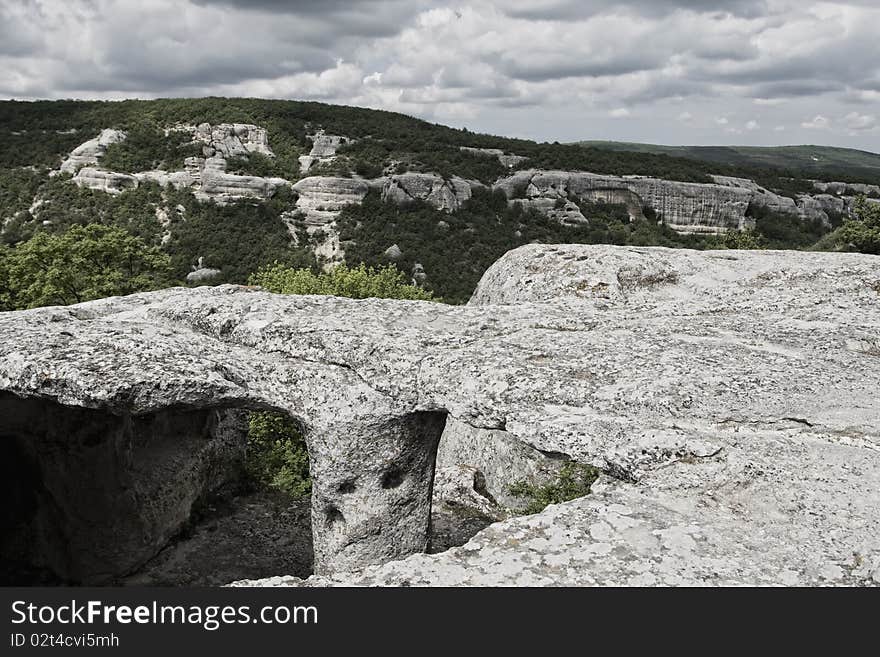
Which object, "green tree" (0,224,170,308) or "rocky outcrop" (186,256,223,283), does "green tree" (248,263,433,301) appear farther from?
"rocky outcrop" (186,256,223,283)

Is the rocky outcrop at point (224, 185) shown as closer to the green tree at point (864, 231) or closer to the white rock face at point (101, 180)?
the white rock face at point (101, 180)

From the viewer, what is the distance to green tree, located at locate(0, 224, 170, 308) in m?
24.9

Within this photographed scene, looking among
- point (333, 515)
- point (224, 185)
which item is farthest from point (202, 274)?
point (333, 515)

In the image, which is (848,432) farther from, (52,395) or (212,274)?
(212,274)

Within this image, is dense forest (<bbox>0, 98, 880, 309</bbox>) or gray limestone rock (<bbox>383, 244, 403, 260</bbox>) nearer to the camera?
dense forest (<bbox>0, 98, 880, 309</bbox>)

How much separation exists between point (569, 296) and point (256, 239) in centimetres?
4674

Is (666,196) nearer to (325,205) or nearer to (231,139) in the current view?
(325,205)

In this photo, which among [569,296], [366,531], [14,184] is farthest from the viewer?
[14,184]

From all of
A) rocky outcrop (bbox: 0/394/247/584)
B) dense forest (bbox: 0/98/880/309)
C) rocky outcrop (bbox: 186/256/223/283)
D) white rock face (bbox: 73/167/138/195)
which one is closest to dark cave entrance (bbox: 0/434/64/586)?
rocky outcrop (bbox: 0/394/247/584)

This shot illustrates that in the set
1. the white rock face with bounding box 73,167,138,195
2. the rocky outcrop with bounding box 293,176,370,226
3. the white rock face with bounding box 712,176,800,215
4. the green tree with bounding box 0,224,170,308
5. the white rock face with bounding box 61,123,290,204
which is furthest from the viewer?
the white rock face with bounding box 712,176,800,215

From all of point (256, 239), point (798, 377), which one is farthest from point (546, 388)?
point (256, 239)

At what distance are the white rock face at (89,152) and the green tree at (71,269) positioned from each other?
121 ft

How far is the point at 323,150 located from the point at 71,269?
49.5 metres

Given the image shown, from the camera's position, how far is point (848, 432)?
689 centimetres
